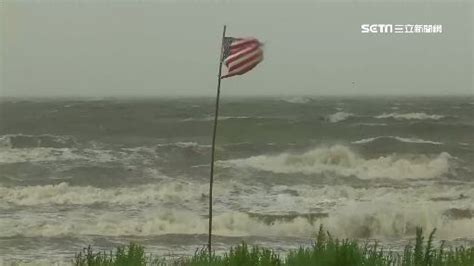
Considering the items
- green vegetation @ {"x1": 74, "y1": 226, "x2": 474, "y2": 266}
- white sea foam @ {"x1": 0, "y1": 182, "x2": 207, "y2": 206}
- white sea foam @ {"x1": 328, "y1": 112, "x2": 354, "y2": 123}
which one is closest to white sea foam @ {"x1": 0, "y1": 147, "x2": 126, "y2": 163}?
white sea foam @ {"x1": 0, "y1": 182, "x2": 207, "y2": 206}

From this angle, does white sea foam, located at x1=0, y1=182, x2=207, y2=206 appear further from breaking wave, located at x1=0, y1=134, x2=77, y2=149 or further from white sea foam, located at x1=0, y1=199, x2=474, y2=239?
breaking wave, located at x1=0, y1=134, x2=77, y2=149

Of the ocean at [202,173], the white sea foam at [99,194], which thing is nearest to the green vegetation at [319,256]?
the ocean at [202,173]

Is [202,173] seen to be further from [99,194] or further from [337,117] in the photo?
[337,117]

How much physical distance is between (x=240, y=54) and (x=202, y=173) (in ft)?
1.52

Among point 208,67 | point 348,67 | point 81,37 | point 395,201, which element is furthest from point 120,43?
point 395,201

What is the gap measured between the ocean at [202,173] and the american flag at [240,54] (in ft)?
0.39

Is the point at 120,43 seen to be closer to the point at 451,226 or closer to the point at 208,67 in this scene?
the point at 208,67

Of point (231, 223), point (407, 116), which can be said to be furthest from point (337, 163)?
point (231, 223)

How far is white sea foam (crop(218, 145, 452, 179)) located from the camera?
9.00 ft

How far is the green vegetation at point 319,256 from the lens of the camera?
267cm

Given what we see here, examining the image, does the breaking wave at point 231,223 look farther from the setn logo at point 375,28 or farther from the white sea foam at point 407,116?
the setn logo at point 375,28

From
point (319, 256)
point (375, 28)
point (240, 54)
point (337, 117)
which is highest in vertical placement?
point (375, 28)

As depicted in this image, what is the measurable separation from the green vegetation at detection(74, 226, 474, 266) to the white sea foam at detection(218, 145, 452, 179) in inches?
8.9

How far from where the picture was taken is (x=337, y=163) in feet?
9.02
